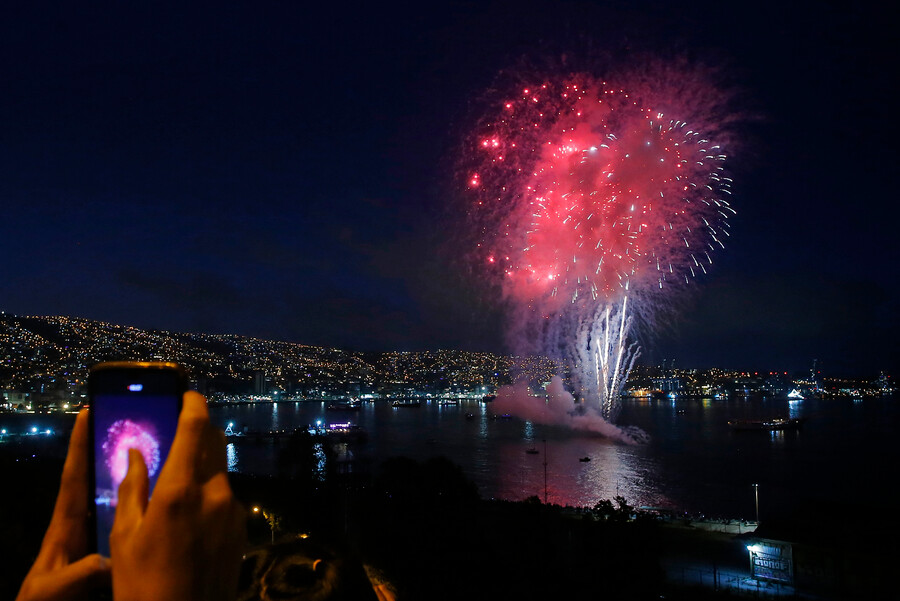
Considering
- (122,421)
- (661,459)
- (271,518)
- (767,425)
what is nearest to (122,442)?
(122,421)

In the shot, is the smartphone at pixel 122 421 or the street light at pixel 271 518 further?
the street light at pixel 271 518

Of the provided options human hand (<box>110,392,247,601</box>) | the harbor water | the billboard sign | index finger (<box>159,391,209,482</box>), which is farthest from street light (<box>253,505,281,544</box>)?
index finger (<box>159,391,209,482</box>)

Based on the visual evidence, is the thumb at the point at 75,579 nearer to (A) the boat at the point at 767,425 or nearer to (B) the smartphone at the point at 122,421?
(B) the smartphone at the point at 122,421

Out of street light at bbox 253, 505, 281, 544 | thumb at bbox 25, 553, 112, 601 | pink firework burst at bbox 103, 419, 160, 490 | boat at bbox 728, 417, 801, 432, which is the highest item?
pink firework burst at bbox 103, 419, 160, 490

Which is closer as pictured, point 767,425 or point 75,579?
point 75,579

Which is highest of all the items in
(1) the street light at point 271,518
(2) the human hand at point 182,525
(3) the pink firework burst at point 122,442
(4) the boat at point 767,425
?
(3) the pink firework burst at point 122,442

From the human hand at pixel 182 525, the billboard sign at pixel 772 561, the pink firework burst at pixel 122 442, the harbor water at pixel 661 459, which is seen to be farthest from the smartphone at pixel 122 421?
the harbor water at pixel 661 459

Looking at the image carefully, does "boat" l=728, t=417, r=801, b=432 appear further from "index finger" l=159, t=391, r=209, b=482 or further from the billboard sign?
"index finger" l=159, t=391, r=209, b=482

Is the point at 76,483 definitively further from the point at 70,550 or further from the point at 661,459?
the point at 661,459
